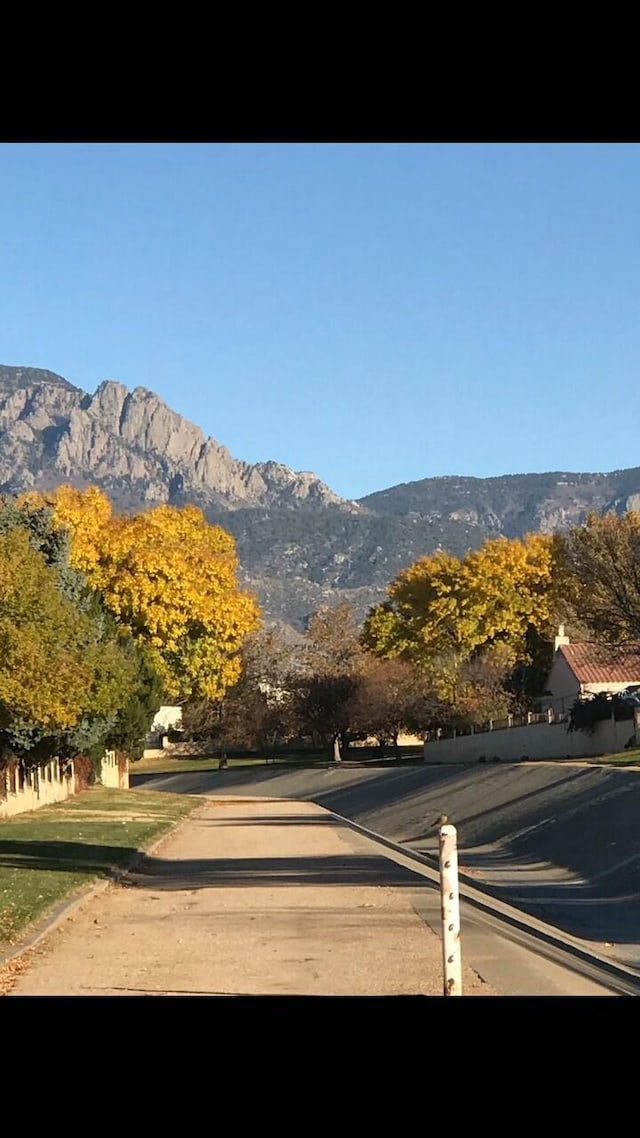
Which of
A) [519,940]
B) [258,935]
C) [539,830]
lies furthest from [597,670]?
[258,935]

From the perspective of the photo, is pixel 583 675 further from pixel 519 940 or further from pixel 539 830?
pixel 519 940

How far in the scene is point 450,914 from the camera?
484 inches

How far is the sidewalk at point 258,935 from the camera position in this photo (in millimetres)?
13938

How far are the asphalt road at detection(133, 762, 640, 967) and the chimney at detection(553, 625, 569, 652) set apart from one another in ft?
52.9

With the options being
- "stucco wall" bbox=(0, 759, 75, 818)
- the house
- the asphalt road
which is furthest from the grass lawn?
the house

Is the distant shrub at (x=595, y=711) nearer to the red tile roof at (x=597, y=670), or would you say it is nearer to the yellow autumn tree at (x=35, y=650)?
the red tile roof at (x=597, y=670)

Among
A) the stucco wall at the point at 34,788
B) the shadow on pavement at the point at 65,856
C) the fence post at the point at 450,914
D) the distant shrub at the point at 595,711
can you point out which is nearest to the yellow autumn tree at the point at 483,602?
the stucco wall at the point at 34,788

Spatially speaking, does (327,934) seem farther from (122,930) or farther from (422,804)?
(422,804)

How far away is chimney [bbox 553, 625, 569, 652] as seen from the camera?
75.9m

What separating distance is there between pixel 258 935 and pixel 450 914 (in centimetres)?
617

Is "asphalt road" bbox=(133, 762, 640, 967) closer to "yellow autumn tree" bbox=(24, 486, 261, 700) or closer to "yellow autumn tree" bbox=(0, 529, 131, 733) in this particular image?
"yellow autumn tree" bbox=(0, 529, 131, 733)
